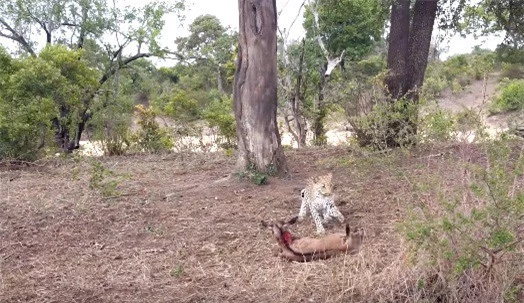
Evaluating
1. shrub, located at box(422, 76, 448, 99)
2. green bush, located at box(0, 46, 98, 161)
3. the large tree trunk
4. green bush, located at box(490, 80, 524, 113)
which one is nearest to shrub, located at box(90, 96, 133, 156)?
green bush, located at box(0, 46, 98, 161)

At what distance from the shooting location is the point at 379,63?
594 inches

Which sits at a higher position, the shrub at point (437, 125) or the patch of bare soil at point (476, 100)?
the patch of bare soil at point (476, 100)

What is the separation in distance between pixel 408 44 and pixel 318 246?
4850 mm

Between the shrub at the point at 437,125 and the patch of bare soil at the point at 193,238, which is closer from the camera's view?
the patch of bare soil at the point at 193,238

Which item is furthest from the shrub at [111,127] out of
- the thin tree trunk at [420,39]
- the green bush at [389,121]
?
the thin tree trunk at [420,39]

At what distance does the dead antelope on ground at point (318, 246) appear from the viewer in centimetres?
437

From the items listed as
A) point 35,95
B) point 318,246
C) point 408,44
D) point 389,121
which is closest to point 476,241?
point 318,246

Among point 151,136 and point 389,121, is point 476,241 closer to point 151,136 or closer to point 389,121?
point 389,121

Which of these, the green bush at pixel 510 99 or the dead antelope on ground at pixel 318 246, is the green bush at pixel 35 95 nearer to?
the dead antelope on ground at pixel 318 246

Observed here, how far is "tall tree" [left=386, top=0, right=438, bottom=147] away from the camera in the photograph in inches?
326

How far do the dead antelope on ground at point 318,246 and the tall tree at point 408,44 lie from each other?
4.23 meters

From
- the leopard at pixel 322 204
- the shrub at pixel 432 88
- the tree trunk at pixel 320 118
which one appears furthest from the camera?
the tree trunk at pixel 320 118

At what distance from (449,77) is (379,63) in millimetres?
1798

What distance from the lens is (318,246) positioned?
4.40 m
